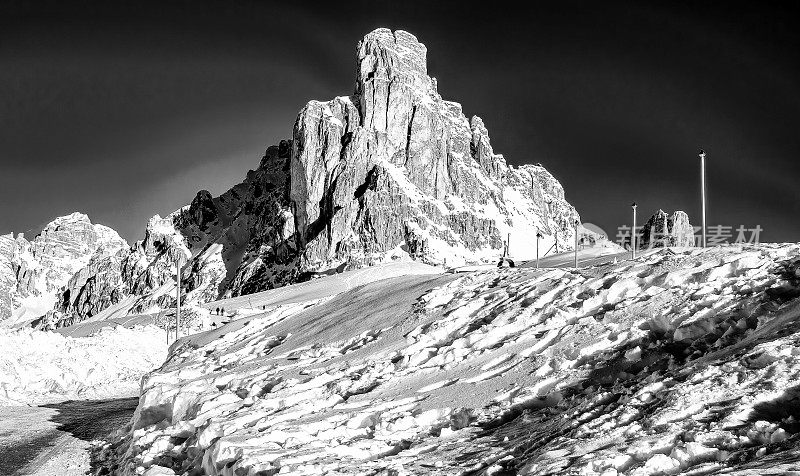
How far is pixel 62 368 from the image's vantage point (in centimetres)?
2895

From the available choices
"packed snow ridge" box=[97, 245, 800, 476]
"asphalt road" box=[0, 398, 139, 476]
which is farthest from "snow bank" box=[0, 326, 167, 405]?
"packed snow ridge" box=[97, 245, 800, 476]

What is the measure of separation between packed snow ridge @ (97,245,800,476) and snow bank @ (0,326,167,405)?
12450mm

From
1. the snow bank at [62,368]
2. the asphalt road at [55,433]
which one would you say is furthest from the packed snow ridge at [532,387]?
the snow bank at [62,368]

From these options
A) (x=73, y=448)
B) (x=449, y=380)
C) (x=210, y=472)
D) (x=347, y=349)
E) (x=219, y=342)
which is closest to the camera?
(x=210, y=472)

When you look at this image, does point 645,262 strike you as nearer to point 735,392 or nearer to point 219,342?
point 735,392

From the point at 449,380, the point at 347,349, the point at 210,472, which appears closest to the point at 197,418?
the point at 210,472

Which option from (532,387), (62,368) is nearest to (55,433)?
(62,368)

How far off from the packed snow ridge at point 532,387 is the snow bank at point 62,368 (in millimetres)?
12450

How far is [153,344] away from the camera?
138 ft

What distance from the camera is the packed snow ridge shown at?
645cm

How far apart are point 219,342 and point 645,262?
12.9 metres

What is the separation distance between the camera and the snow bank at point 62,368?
84.4 ft

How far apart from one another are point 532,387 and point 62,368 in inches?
1022

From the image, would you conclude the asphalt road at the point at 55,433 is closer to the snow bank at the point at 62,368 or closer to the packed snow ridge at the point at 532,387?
the packed snow ridge at the point at 532,387
